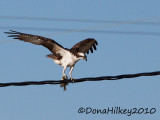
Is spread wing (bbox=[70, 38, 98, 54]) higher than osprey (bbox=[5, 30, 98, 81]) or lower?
→ higher


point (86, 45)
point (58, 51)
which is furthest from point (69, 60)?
point (86, 45)

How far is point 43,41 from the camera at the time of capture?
42.7 ft

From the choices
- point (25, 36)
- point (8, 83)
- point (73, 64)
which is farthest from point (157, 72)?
point (25, 36)

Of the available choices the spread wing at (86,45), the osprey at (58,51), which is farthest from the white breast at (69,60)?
the spread wing at (86,45)

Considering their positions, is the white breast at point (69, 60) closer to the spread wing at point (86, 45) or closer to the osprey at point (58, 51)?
the osprey at point (58, 51)

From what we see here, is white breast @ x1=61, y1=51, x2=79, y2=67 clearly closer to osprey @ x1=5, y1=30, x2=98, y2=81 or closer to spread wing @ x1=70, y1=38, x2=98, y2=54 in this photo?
osprey @ x1=5, y1=30, x2=98, y2=81

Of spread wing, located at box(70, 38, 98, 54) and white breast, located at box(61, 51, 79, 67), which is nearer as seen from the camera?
white breast, located at box(61, 51, 79, 67)

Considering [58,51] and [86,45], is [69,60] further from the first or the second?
[86,45]

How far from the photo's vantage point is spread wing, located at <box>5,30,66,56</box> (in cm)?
1282

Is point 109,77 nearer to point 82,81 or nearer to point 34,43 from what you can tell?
point 82,81

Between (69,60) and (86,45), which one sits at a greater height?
(86,45)

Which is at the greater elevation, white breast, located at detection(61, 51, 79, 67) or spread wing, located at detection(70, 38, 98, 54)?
spread wing, located at detection(70, 38, 98, 54)

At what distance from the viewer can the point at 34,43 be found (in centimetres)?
1290

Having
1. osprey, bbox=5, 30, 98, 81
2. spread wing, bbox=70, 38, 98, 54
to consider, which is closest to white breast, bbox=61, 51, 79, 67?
osprey, bbox=5, 30, 98, 81
